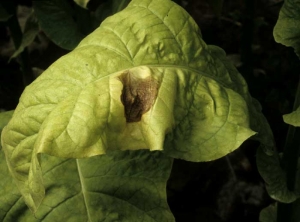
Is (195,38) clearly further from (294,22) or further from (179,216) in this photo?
(179,216)

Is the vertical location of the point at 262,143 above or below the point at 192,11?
above

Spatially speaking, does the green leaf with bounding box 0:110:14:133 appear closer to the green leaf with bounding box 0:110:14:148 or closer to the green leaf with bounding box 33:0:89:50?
the green leaf with bounding box 0:110:14:148

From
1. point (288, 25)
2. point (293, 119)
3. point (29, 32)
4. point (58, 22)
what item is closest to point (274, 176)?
point (293, 119)

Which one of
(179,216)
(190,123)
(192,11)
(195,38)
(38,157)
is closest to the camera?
(38,157)

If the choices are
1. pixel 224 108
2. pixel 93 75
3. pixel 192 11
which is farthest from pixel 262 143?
pixel 192 11

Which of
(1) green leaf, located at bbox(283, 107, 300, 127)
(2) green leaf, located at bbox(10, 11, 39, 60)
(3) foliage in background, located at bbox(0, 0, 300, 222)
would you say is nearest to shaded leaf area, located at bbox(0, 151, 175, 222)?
(3) foliage in background, located at bbox(0, 0, 300, 222)

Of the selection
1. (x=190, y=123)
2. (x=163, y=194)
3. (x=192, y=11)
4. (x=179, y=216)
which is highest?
(x=190, y=123)

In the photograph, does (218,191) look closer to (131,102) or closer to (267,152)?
(267,152)

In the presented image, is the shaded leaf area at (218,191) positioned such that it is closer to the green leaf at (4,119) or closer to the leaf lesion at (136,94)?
the green leaf at (4,119)
